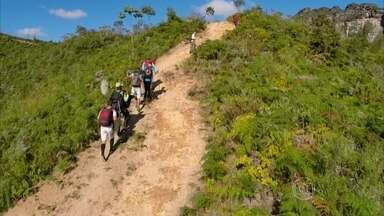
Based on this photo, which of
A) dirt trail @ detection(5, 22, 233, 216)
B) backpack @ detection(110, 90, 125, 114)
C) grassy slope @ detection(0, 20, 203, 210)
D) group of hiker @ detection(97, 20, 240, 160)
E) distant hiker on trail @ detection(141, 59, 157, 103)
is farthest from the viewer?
distant hiker on trail @ detection(141, 59, 157, 103)

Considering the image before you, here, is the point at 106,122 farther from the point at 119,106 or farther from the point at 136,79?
the point at 136,79

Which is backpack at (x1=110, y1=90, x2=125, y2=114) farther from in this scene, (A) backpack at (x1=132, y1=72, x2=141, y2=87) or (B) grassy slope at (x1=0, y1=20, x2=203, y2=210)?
Answer: (A) backpack at (x1=132, y1=72, x2=141, y2=87)

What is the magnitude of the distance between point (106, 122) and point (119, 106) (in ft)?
4.54

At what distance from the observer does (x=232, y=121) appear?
15164mm

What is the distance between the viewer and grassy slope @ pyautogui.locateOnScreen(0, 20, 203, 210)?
14.0 meters

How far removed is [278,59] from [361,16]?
10111cm

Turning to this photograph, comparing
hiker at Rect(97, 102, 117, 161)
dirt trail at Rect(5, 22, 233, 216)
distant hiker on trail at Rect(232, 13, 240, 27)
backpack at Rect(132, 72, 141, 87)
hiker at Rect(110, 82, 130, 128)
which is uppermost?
distant hiker on trail at Rect(232, 13, 240, 27)

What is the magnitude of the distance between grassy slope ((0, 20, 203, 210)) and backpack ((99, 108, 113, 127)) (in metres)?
1.59

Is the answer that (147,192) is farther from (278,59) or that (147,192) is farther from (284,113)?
(278,59)

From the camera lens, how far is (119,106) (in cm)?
1509

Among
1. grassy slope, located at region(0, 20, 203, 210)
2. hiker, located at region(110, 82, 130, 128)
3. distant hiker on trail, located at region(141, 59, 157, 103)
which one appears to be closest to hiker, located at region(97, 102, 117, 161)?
hiker, located at region(110, 82, 130, 128)

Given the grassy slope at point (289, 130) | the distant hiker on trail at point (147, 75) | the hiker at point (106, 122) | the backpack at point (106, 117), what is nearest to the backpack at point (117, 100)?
the hiker at point (106, 122)

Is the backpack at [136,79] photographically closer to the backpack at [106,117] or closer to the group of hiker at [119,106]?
the group of hiker at [119,106]

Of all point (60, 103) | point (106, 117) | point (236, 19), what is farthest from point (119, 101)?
point (236, 19)
